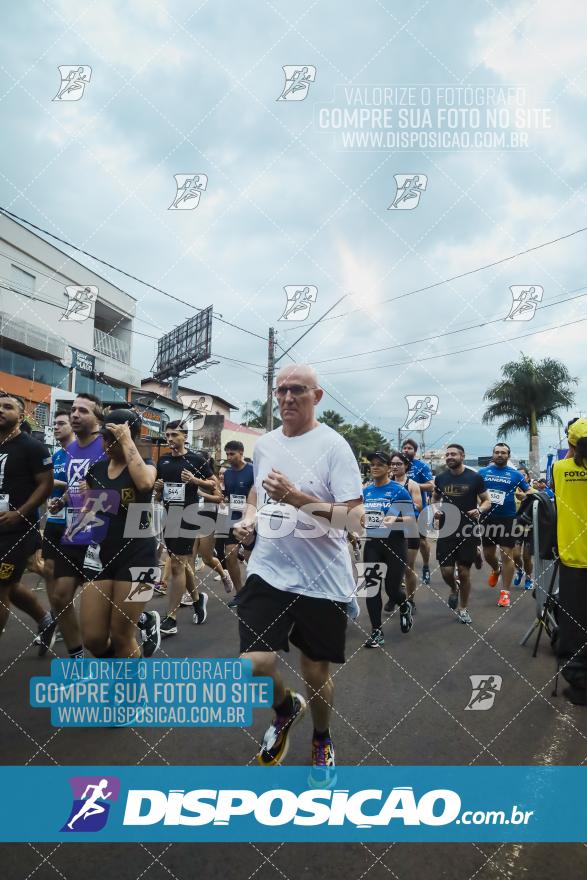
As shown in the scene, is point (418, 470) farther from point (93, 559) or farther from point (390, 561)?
point (93, 559)

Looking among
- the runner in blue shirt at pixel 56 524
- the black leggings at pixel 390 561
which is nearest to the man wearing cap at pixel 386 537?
the black leggings at pixel 390 561

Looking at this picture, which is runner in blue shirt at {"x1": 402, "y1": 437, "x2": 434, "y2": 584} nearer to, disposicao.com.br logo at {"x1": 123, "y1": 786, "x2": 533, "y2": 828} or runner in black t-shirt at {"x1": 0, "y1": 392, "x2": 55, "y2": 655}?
runner in black t-shirt at {"x1": 0, "y1": 392, "x2": 55, "y2": 655}

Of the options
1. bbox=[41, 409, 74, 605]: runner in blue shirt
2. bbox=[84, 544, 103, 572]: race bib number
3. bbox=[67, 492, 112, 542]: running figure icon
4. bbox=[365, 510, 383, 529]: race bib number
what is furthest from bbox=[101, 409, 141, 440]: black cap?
bbox=[365, 510, 383, 529]: race bib number

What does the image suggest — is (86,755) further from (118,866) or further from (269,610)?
(269,610)

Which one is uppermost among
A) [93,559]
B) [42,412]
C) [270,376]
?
[270,376]

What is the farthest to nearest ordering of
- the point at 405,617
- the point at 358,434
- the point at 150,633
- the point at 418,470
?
the point at 358,434 → the point at 418,470 → the point at 405,617 → the point at 150,633

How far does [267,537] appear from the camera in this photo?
109 inches

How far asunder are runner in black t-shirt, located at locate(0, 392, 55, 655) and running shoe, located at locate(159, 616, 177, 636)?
1.52 m

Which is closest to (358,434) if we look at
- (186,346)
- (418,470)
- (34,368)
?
(186,346)

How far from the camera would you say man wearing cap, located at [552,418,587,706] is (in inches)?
147

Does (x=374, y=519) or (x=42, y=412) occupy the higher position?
(x=42, y=412)

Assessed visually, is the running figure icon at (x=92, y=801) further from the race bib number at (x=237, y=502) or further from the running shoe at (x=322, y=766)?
the race bib number at (x=237, y=502)

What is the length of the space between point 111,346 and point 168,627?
29105 mm

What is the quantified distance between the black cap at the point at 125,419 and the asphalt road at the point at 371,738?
1943 millimetres
